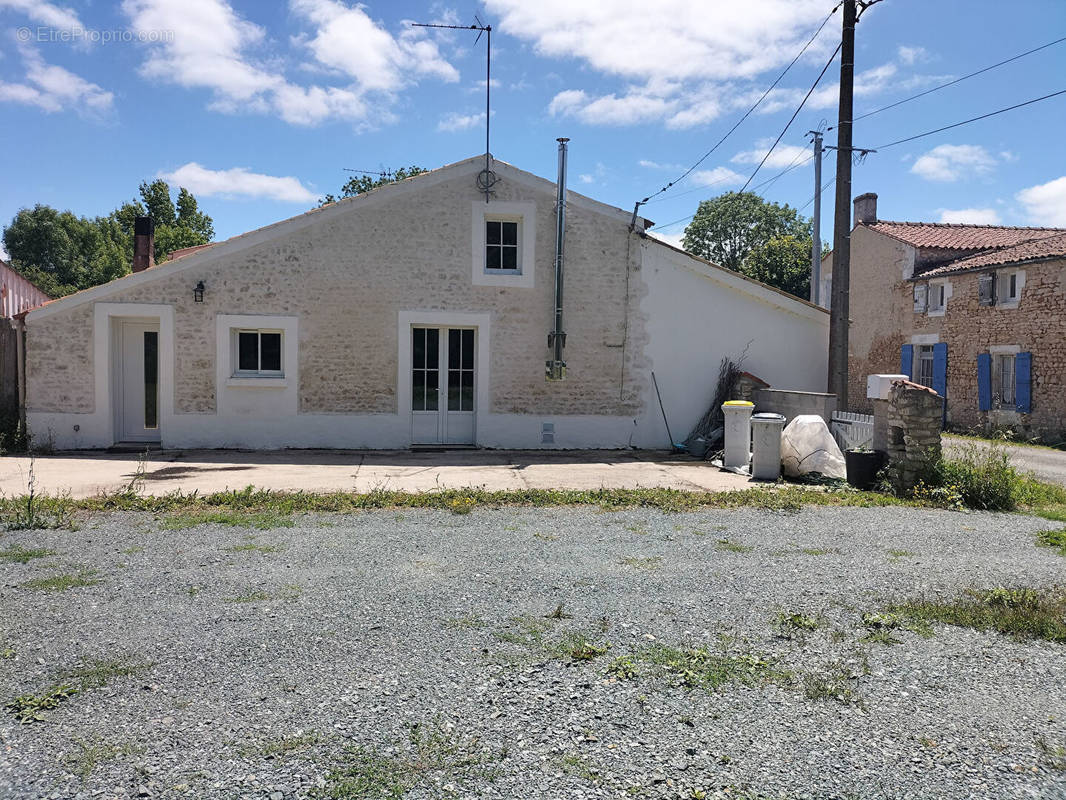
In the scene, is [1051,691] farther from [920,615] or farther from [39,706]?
[39,706]

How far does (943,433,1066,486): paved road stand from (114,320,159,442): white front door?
12.5 metres

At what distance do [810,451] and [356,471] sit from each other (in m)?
6.40

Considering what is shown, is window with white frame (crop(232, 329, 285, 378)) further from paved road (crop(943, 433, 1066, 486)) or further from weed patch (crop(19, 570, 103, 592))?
paved road (crop(943, 433, 1066, 486))

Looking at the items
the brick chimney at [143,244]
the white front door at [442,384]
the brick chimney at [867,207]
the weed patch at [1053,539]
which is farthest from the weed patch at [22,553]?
the brick chimney at [867,207]

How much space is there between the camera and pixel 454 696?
3430 millimetres

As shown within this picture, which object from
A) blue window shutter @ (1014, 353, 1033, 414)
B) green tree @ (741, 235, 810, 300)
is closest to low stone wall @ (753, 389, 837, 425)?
blue window shutter @ (1014, 353, 1033, 414)

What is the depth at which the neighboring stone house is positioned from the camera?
57.3 feet

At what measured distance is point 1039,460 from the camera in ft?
46.3

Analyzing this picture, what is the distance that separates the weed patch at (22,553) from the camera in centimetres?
556

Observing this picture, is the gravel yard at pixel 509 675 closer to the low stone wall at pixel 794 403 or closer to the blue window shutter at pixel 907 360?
the low stone wall at pixel 794 403

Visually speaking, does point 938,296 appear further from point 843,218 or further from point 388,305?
point 388,305

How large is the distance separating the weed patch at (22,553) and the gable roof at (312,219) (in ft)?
22.1

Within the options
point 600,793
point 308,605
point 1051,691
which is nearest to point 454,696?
point 600,793

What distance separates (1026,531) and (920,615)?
A: 370cm
